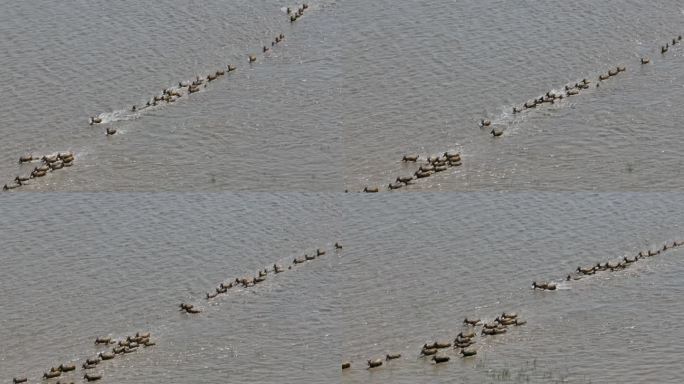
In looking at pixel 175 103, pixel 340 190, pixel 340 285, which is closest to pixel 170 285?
pixel 340 285

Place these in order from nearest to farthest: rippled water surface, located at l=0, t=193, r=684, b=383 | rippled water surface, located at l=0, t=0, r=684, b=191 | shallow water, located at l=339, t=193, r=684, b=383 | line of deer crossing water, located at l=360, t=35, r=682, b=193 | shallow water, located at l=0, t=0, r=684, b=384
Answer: shallow water, located at l=339, t=193, r=684, b=383 → rippled water surface, located at l=0, t=193, r=684, b=383 → shallow water, located at l=0, t=0, r=684, b=384 → line of deer crossing water, located at l=360, t=35, r=682, b=193 → rippled water surface, located at l=0, t=0, r=684, b=191

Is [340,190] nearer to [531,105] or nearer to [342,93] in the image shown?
[342,93]

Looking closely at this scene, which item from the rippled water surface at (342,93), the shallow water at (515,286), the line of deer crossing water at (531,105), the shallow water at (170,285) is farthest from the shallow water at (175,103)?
the shallow water at (515,286)

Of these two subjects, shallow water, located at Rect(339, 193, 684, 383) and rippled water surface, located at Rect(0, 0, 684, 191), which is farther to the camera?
rippled water surface, located at Rect(0, 0, 684, 191)

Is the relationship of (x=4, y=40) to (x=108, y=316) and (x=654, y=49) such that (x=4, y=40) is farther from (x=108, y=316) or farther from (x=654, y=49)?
(x=654, y=49)

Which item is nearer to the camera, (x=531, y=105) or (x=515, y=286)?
(x=515, y=286)

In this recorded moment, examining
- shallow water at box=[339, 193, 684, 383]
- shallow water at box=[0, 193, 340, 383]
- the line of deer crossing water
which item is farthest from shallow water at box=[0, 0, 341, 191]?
shallow water at box=[339, 193, 684, 383]

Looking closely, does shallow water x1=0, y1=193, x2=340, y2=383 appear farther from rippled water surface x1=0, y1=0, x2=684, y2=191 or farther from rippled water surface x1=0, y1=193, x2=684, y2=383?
rippled water surface x1=0, y1=0, x2=684, y2=191

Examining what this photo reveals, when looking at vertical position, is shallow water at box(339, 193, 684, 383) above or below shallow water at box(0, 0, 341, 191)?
below

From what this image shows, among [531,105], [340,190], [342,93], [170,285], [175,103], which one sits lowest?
[170,285]

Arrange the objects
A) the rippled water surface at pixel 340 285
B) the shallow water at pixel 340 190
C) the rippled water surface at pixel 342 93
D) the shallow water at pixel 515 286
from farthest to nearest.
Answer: the rippled water surface at pixel 342 93, the shallow water at pixel 340 190, the rippled water surface at pixel 340 285, the shallow water at pixel 515 286

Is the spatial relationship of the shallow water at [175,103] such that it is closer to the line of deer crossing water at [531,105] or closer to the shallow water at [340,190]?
the shallow water at [340,190]
